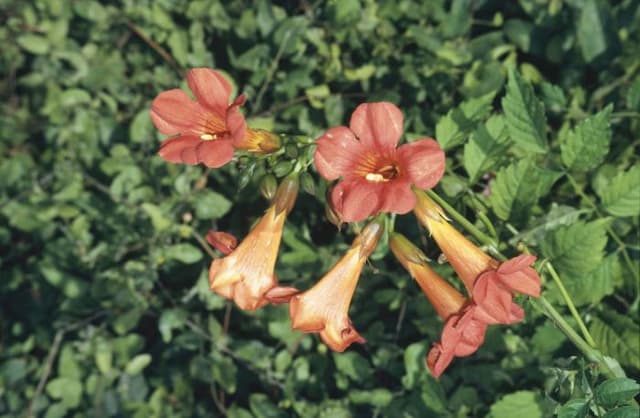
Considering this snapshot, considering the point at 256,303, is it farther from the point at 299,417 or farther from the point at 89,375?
the point at 89,375

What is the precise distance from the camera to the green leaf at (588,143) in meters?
2.11

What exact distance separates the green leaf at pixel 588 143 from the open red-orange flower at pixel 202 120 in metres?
1.05

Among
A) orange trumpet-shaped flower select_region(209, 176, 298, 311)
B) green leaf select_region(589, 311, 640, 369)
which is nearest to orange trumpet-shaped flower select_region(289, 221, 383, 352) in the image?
orange trumpet-shaped flower select_region(209, 176, 298, 311)

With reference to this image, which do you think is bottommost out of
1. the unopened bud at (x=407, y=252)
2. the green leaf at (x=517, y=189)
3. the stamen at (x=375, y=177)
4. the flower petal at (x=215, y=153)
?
the unopened bud at (x=407, y=252)

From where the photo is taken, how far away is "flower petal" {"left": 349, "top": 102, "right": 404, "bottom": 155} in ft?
5.42

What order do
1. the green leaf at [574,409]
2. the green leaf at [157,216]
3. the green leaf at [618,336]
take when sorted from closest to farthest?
the green leaf at [574,409], the green leaf at [618,336], the green leaf at [157,216]

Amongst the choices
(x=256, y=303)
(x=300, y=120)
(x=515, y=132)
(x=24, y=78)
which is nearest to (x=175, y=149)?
(x=256, y=303)

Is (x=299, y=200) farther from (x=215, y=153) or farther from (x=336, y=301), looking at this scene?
(x=215, y=153)

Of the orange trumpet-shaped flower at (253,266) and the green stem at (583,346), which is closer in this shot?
the green stem at (583,346)

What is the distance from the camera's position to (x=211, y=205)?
9.64ft

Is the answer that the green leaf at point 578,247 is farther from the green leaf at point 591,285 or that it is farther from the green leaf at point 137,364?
the green leaf at point 137,364

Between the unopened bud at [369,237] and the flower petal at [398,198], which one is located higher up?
the flower petal at [398,198]

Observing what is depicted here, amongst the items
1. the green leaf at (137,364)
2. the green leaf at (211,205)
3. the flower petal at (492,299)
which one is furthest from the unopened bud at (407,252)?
the green leaf at (137,364)

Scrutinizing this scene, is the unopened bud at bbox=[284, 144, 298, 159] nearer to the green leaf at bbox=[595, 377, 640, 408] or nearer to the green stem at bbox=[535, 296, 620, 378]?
the green stem at bbox=[535, 296, 620, 378]
